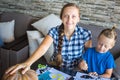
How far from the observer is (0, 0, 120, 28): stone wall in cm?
251

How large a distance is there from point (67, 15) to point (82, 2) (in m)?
1.21

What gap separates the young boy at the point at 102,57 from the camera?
4.84 feet

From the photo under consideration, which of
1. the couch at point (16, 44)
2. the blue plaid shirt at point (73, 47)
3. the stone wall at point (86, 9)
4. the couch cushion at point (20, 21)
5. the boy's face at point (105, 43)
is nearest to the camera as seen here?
the boy's face at point (105, 43)

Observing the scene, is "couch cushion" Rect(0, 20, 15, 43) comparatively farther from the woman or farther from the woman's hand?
the woman's hand

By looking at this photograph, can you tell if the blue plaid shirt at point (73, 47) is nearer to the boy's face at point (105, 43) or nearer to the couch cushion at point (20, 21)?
the boy's face at point (105, 43)

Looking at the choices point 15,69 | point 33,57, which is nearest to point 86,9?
point 33,57

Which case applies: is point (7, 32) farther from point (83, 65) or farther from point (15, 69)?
point (15, 69)

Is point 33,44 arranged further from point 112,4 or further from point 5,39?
point 112,4

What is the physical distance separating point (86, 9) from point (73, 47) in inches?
44.4

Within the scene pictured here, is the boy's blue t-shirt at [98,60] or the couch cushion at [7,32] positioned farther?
the couch cushion at [7,32]

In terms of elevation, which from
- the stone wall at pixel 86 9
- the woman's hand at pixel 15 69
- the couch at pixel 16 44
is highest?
the stone wall at pixel 86 9

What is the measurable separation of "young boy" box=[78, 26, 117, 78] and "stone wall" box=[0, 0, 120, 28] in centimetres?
104

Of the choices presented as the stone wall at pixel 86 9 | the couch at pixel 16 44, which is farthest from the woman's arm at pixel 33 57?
the stone wall at pixel 86 9

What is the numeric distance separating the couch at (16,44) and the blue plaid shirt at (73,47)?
2.86 feet
